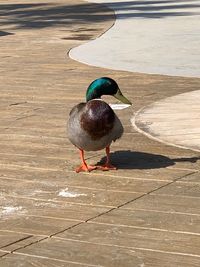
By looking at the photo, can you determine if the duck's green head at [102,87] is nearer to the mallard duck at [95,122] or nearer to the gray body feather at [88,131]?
the mallard duck at [95,122]

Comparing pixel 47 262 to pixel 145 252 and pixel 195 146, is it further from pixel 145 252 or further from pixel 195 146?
pixel 195 146

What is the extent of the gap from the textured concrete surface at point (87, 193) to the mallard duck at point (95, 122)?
368mm

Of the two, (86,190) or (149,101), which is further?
(149,101)

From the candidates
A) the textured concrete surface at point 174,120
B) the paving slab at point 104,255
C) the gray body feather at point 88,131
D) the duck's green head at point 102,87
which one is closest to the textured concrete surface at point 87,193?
the paving slab at point 104,255

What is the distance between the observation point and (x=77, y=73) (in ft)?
47.5

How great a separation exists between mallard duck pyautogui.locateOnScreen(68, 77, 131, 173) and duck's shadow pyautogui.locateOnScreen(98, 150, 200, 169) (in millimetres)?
532

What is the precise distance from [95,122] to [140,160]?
108cm

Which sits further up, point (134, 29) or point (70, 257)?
point (70, 257)

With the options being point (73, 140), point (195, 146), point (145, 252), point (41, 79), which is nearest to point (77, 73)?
point (41, 79)

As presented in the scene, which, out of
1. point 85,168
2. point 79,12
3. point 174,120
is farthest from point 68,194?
point 79,12

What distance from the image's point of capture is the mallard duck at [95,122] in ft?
24.0

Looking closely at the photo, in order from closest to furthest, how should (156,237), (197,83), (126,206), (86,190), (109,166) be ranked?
(156,237) < (126,206) < (86,190) < (109,166) < (197,83)

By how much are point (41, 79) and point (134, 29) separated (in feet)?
26.5

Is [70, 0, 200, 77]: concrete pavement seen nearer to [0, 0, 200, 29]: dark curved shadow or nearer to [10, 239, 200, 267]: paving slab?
[0, 0, 200, 29]: dark curved shadow
